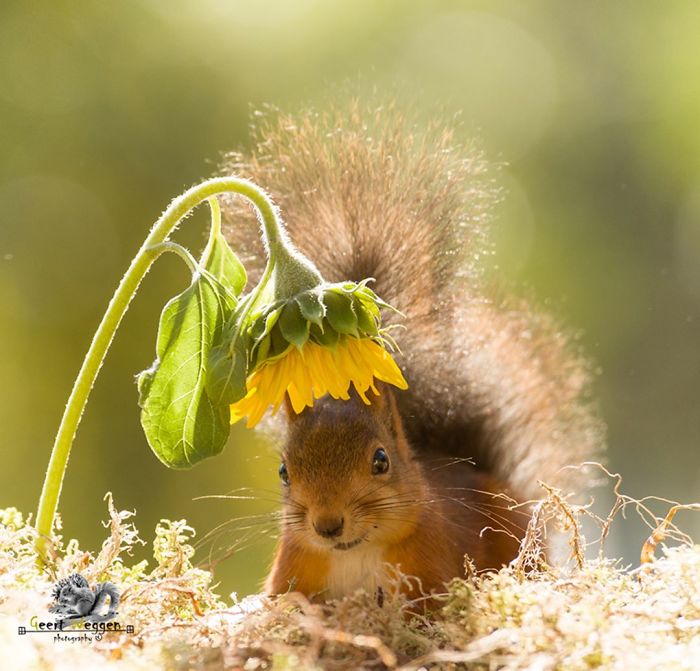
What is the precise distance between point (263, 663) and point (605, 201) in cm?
363

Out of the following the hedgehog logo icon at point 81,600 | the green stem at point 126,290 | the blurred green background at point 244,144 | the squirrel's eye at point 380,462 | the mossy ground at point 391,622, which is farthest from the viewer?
the blurred green background at point 244,144

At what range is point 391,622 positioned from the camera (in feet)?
3.19

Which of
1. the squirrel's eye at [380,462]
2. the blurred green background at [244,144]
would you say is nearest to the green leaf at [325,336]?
the squirrel's eye at [380,462]

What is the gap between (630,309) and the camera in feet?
13.2

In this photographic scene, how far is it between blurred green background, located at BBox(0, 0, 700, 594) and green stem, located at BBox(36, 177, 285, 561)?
1.64m

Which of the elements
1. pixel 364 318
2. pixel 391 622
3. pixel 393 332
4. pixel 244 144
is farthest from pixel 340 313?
pixel 244 144

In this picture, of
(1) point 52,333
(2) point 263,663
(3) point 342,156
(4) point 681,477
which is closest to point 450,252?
(3) point 342,156

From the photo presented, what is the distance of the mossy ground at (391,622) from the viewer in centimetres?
82

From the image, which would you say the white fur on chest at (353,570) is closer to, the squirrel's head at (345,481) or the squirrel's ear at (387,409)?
the squirrel's head at (345,481)

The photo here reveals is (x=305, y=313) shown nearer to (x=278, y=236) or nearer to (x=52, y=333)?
(x=278, y=236)

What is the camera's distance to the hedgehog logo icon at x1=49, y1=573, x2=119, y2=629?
0.96 meters

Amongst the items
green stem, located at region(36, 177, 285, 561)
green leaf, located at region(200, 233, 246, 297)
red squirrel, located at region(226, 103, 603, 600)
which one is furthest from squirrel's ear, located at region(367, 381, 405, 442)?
green stem, located at region(36, 177, 285, 561)

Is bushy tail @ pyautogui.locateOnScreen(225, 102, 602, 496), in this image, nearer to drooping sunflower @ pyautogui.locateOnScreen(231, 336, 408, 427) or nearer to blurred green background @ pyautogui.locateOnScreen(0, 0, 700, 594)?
drooping sunflower @ pyautogui.locateOnScreen(231, 336, 408, 427)

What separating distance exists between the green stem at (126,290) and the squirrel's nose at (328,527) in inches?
14.6
